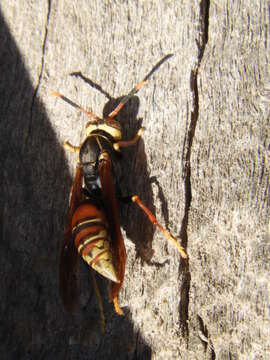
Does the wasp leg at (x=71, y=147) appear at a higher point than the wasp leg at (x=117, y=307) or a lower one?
higher

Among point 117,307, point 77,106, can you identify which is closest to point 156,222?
point 117,307

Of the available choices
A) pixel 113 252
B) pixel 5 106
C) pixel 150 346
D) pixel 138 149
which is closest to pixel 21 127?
pixel 5 106

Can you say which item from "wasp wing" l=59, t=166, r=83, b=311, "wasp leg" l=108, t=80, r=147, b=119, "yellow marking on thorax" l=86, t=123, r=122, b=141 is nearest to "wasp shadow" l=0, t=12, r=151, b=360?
"wasp wing" l=59, t=166, r=83, b=311

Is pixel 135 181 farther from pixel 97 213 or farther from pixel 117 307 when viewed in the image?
pixel 117 307

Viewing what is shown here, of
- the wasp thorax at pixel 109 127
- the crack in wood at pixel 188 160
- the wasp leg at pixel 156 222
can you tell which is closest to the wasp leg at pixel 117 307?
the crack in wood at pixel 188 160

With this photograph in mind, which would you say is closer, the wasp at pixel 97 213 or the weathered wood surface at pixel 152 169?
the weathered wood surface at pixel 152 169

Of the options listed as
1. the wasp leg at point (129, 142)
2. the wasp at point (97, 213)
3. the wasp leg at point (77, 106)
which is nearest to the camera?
the wasp at point (97, 213)

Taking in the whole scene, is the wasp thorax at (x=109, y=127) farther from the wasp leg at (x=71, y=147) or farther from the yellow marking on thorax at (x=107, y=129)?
the wasp leg at (x=71, y=147)
